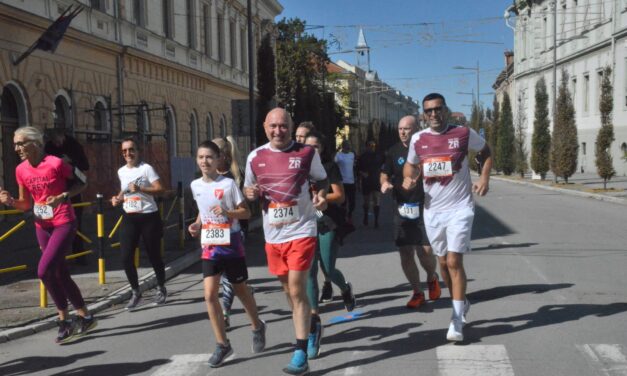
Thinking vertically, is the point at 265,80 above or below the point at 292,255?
above

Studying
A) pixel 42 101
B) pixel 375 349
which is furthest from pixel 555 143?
pixel 375 349

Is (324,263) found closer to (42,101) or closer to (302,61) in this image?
(42,101)

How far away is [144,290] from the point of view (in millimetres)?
8625

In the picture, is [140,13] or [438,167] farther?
[140,13]

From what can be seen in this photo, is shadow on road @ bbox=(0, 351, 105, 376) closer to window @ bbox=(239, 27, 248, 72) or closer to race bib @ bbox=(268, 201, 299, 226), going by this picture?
race bib @ bbox=(268, 201, 299, 226)

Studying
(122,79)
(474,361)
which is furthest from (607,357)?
(122,79)

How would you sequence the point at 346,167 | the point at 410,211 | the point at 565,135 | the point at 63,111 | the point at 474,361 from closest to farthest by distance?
the point at 474,361
the point at 410,211
the point at 346,167
the point at 63,111
the point at 565,135

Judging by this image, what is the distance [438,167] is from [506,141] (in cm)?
3963

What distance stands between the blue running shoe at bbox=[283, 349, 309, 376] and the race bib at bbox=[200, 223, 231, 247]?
1037mm

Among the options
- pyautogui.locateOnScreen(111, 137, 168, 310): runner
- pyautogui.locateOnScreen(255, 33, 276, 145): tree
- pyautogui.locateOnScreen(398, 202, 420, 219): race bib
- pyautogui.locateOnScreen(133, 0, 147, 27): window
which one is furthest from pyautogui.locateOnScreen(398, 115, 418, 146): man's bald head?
pyautogui.locateOnScreen(133, 0, 147, 27): window

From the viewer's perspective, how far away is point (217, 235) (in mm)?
5328

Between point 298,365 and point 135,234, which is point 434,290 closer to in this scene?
point 298,365

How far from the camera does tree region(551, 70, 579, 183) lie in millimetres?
28938

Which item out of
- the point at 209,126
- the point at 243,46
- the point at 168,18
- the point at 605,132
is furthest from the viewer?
the point at 243,46
